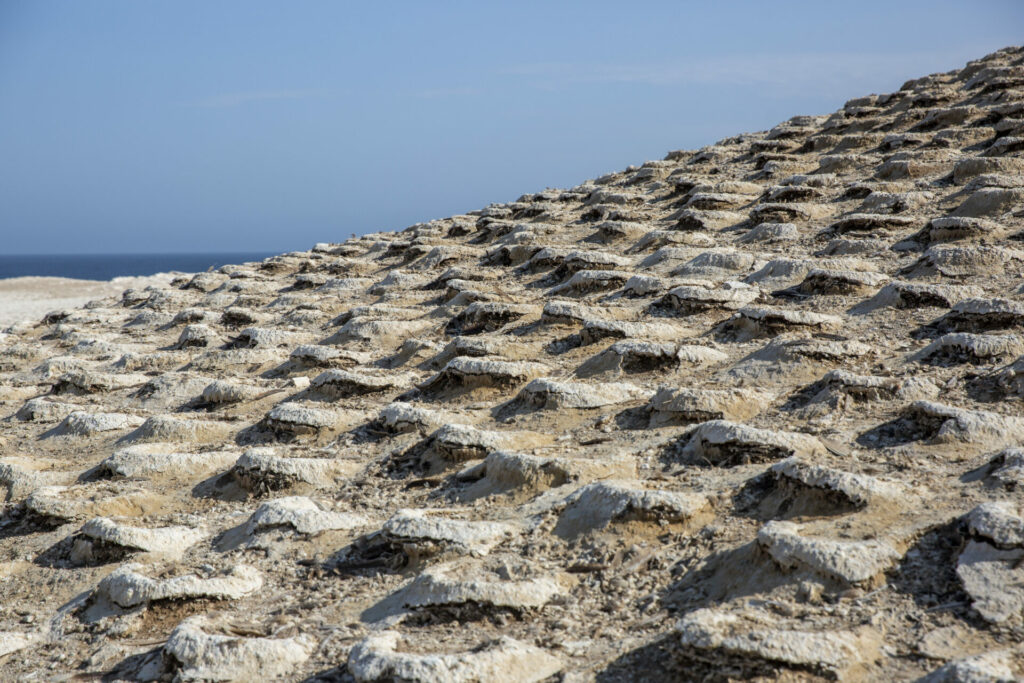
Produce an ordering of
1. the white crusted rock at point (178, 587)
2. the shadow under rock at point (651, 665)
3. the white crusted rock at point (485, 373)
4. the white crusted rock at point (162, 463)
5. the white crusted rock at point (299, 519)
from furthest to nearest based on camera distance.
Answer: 1. the white crusted rock at point (485, 373)
2. the white crusted rock at point (162, 463)
3. the white crusted rock at point (299, 519)
4. the white crusted rock at point (178, 587)
5. the shadow under rock at point (651, 665)

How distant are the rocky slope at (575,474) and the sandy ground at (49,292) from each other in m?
10.6

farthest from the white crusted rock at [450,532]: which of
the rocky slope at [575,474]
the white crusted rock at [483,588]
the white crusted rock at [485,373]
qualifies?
the white crusted rock at [485,373]

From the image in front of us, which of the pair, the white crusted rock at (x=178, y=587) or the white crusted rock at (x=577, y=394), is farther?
the white crusted rock at (x=577, y=394)

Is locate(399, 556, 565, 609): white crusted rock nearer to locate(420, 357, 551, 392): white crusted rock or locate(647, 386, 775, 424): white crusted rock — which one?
locate(647, 386, 775, 424): white crusted rock

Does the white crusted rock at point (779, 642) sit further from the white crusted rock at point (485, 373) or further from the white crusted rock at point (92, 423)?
the white crusted rock at point (92, 423)

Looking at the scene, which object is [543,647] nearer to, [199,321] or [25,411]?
[25,411]

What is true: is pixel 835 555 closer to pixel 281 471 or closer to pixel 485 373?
pixel 281 471

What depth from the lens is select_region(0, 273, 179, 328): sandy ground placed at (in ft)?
70.5

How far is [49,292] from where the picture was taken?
2694 cm

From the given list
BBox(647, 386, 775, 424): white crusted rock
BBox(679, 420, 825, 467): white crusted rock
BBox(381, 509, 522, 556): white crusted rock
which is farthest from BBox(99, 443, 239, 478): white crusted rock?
BBox(679, 420, 825, 467): white crusted rock

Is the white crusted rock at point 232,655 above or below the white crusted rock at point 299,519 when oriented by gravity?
below

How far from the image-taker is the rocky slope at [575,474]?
3881mm

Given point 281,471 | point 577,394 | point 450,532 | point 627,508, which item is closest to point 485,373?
point 577,394

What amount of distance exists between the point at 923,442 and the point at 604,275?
19.0 ft
